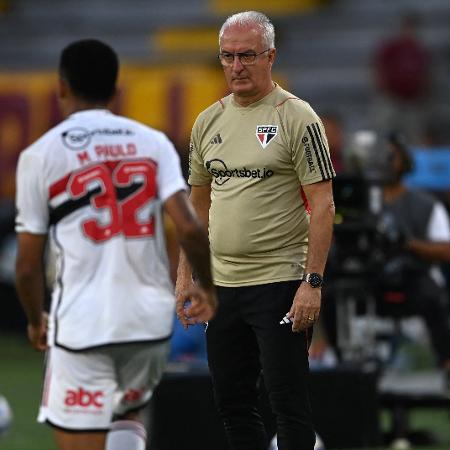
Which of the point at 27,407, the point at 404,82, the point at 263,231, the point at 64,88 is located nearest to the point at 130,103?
the point at 404,82

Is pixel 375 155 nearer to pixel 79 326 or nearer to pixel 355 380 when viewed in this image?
pixel 355 380

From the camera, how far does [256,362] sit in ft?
21.7

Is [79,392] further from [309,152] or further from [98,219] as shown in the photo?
[309,152]

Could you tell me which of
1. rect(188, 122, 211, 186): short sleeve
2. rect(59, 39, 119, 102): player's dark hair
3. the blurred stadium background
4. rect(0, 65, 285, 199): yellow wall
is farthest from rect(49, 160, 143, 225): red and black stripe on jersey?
rect(0, 65, 285, 199): yellow wall

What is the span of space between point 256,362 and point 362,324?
4237mm

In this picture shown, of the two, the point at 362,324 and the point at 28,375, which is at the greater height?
the point at 362,324

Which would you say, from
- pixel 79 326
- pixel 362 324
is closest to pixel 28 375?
pixel 362 324

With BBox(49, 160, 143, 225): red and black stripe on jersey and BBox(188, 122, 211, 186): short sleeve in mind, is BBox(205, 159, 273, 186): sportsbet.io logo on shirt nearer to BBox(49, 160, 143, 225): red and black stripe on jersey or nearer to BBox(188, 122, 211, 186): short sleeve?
BBox(188, 122, 211, 186): short sleeve

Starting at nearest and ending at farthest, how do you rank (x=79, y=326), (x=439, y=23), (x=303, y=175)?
(x=79, y=326) → (x=303, y=175) → (x=439, y=23)

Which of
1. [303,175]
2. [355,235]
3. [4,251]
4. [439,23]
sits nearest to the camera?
[303,175]

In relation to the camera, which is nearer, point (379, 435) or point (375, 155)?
point (379, 435)

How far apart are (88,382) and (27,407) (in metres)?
6.35

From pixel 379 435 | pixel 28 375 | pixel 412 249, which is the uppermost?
pixel 412 249

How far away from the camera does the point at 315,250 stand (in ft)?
20.5
